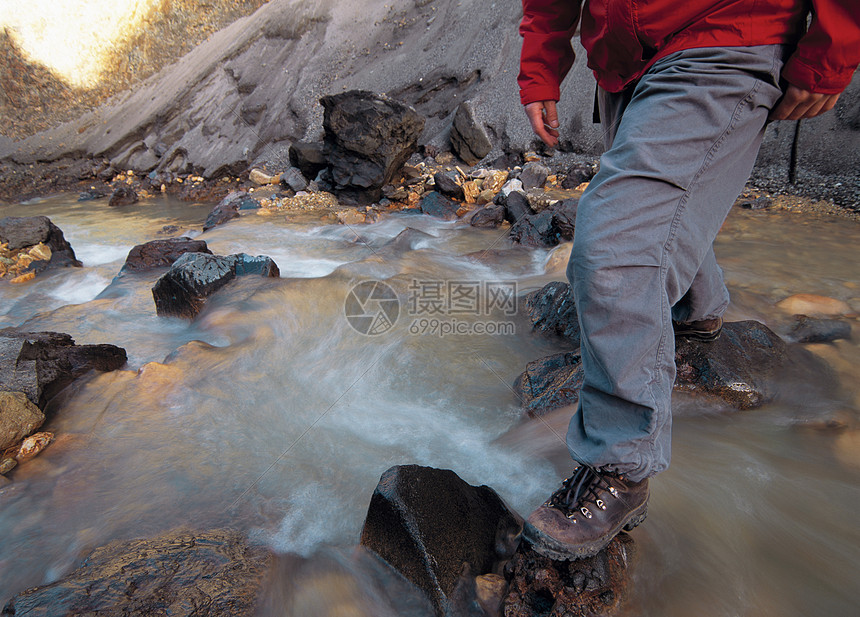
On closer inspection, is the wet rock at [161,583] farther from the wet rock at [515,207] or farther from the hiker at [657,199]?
the wet rock at [515,207]

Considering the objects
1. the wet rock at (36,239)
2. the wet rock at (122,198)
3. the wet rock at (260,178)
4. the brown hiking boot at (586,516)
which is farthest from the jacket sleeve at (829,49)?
the wet rock at (122,198)

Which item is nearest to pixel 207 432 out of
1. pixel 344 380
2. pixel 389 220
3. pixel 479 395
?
pixel 344 380

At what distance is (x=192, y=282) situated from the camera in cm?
384

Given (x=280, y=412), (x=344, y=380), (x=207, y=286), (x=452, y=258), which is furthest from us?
(x=452, y=258)

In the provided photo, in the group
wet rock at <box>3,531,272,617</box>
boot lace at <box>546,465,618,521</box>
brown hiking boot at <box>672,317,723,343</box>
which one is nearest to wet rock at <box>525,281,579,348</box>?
brown hiking boot at <box>672,317,723,343</box>

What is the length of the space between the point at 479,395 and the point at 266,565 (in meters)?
1.29

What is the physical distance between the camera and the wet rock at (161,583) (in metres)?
1.33

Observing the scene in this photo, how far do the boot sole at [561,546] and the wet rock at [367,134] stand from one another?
598cm

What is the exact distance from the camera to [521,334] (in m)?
3.08

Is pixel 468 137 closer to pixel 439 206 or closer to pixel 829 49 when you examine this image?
pixel 439 206

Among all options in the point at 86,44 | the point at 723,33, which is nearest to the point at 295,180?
the point at 723,33

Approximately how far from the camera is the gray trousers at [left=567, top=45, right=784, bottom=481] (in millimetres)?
1308

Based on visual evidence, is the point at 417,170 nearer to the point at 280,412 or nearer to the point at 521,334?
the point at 521,334

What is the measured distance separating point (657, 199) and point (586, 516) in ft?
3.00
